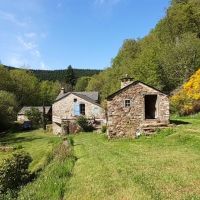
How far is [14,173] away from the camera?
18.3m

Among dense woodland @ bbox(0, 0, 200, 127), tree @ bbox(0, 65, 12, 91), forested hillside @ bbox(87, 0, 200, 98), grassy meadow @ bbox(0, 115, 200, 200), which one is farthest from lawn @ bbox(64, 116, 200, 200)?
tree @ bbox(0, 65, 12, 91)

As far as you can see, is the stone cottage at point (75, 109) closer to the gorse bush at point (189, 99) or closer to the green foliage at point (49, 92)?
the gorse bush at point (189, 99)

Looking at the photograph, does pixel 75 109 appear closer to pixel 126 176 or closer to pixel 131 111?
pixel 131 111

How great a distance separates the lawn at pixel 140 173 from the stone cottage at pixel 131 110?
7409 millimetres

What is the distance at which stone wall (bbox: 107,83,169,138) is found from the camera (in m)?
32.5

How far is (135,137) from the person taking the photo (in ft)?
104

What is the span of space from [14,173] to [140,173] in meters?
6.26

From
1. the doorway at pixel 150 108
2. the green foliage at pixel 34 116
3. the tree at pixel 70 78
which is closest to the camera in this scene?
the doorway at pixel 150 108

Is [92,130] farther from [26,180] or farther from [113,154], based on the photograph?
[26,180]

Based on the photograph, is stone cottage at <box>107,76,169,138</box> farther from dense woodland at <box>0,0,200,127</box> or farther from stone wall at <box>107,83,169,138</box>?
dense woodland at <box>0,0,200,127</box>

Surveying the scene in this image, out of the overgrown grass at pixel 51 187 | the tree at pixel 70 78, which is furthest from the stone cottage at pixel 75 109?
the tree at pixel 70 78

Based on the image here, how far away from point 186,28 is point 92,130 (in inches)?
1389

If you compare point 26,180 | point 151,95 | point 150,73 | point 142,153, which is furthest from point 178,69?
point 26,180

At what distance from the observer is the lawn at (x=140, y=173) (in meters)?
12.7
